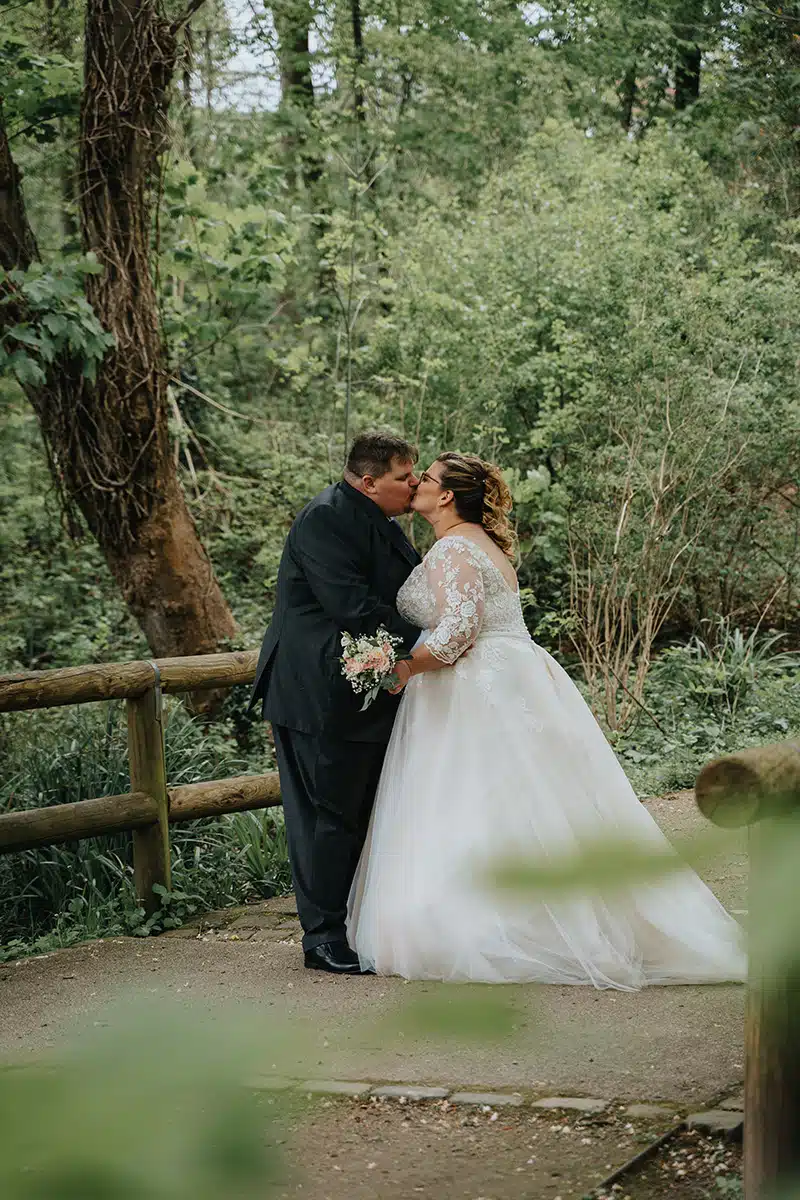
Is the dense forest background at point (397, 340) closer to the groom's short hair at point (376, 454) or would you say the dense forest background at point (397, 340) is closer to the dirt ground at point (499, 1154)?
the groom's short hair at point (376, 454)

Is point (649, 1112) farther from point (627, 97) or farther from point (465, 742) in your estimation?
A: point (627, 97)

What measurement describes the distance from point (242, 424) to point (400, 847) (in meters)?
11.3

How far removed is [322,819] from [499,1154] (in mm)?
2028

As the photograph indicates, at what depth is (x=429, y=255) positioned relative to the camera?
12.9 meters

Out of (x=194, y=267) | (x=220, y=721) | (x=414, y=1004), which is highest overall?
(x=194, y=267)

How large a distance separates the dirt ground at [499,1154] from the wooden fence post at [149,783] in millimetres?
2521

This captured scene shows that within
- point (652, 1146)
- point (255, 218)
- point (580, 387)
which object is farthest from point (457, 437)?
point (652, 1146)

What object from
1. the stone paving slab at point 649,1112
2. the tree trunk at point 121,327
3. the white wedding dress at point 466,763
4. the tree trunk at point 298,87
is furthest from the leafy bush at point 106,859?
the tree trunk at point 298,87

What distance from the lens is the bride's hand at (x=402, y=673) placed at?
503 centimetres

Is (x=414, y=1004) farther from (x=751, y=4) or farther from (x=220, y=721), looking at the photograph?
(x=751, y=4)

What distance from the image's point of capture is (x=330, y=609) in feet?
16.3

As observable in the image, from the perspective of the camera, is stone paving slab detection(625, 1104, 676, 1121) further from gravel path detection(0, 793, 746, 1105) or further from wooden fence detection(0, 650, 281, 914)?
wooden fence detection(0, 650, 281, 914)

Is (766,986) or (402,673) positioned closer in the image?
(766,986)

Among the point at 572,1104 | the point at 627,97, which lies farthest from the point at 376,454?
the point at 627,97
